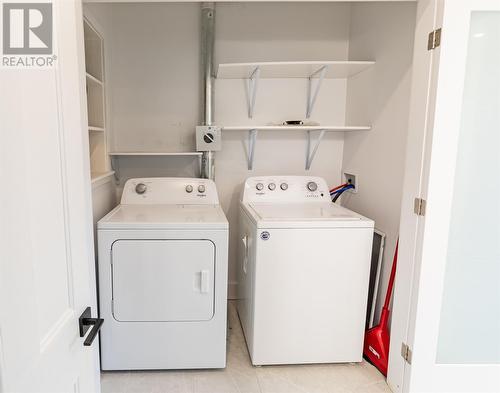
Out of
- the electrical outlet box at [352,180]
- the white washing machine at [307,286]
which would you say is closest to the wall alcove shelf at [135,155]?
the white washing machine at [307,286]

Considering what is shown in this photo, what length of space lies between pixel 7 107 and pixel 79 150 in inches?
14.4

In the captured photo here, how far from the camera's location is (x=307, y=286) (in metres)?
1.93

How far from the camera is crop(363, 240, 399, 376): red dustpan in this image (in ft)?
6.43

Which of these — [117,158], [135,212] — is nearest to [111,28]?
[117,158]

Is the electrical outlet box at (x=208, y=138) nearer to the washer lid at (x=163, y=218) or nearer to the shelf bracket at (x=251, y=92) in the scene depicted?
the shelf bracket at (x=251, y=92)

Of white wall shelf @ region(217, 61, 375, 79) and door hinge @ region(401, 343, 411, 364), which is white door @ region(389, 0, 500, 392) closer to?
door hinge @ region(401, 343, 411, 364)

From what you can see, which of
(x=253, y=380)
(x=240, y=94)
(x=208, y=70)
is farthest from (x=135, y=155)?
(x=253, y=380)

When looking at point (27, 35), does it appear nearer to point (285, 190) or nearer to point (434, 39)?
point (434, 39)

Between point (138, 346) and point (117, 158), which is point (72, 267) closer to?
point (138, 346)

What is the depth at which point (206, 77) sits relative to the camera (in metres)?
2.58

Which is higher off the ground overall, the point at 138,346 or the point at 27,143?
the point at 27,143

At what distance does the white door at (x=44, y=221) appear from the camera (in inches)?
22.6

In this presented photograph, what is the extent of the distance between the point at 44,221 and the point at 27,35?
1.34 feet

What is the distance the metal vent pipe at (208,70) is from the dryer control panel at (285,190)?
384 millimetres
